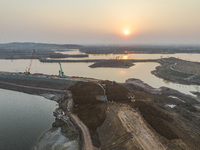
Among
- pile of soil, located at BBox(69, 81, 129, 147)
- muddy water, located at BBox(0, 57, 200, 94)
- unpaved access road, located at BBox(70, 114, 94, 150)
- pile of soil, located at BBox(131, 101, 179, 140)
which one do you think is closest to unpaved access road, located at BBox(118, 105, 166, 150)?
pile of soil, located at BBox(131, 101, 179, 140)

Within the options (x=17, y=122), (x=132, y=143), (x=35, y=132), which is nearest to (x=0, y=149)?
(x=35, y=132)

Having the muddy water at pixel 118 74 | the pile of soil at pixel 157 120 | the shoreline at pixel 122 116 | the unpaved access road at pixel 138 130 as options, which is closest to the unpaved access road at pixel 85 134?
the shoreline at pixel 122 116

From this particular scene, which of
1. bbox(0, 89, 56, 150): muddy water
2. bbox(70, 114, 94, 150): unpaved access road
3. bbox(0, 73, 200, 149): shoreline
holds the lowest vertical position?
bbox(0, 89, 56, 150): muddy water

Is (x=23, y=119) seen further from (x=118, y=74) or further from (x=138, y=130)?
(x=118, y=74)

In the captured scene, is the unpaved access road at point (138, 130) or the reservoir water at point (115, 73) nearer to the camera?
the unpaved access road at point (138, 130)

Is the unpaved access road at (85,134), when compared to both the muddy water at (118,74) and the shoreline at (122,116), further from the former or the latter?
the muddy water at (118,74)

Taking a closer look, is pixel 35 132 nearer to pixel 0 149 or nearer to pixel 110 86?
pixel 0 149

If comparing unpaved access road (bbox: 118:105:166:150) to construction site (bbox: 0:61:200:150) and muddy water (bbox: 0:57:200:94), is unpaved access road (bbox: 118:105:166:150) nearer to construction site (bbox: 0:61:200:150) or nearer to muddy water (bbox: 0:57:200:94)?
construction site (bbox: 0:61:200:150)
